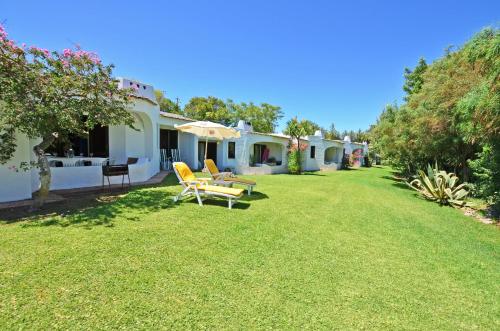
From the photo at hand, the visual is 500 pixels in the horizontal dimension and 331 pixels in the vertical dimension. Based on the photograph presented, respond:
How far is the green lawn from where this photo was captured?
2.86 metres

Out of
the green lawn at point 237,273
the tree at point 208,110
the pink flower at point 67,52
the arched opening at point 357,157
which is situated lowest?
the green lawn at point 237,273

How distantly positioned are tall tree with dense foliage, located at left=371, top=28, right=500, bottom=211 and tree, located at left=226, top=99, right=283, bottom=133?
33.0 meters

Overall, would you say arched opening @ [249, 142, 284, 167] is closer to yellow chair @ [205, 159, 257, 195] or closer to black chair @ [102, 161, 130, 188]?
yellow chair @ [205, 159, 257, 195]

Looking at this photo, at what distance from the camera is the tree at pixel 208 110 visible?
43.8 m

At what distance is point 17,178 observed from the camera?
766 centimetres

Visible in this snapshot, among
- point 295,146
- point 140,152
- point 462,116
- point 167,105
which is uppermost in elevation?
point 167,105

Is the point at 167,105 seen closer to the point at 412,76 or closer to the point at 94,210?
the point at 412,76

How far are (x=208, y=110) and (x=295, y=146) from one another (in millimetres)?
26602

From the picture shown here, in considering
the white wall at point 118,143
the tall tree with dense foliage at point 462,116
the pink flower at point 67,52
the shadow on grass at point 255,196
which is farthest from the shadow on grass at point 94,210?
the tall tree with dense foliage at point 462,116

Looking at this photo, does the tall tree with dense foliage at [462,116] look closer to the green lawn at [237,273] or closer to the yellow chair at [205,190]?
the green lawn at [237,273]

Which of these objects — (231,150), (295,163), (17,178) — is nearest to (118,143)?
(17,178)

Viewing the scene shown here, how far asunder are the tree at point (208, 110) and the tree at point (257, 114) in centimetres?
248

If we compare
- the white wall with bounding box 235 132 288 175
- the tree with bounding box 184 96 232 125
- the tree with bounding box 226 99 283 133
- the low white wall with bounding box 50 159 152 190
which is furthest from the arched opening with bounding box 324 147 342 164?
the low white wall with bounding box 50 159 152 190

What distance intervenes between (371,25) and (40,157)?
1683 centimetres
